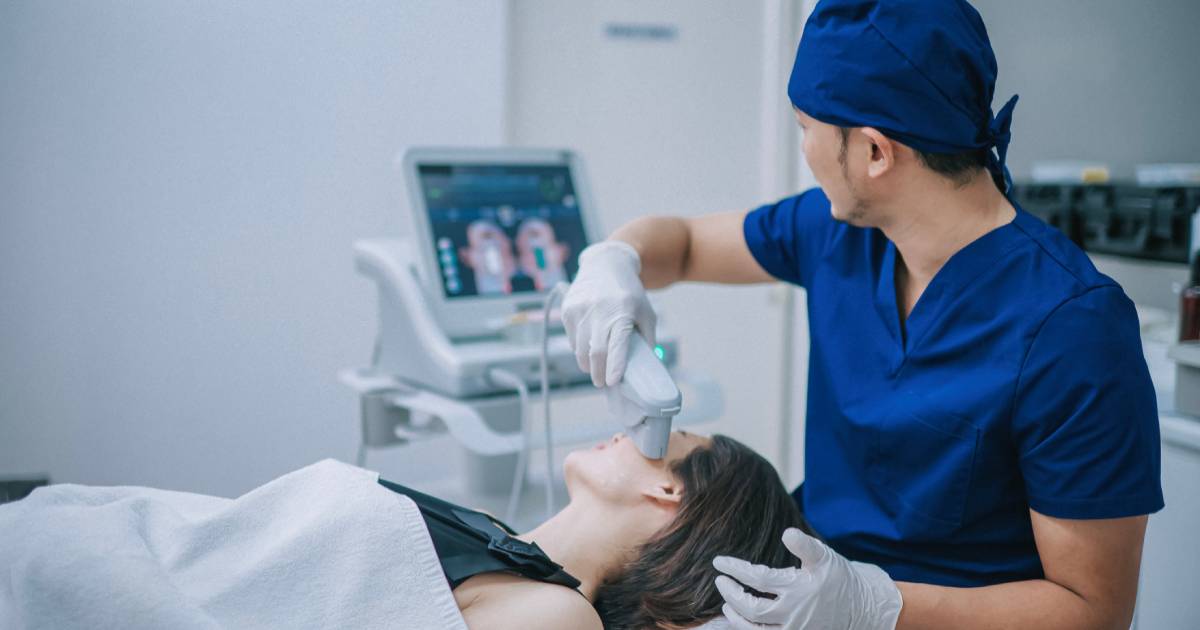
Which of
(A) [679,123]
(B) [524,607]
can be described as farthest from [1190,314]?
(A) [679,123]

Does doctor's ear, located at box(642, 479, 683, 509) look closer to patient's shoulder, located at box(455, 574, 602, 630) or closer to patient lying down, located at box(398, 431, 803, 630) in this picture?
patient lying down, located at box(398, 431, 803, 630)

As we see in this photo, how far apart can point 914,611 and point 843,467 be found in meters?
0.27

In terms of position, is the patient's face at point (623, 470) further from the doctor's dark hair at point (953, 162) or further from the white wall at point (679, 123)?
the white wall at point (679, 123)

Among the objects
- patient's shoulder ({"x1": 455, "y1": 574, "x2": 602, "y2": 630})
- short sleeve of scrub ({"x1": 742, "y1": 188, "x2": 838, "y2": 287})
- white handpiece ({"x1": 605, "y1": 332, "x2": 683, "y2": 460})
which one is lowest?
patient's shoulder ({"x1": 455, "y1": 574, "x2": 602, "y2": 630})

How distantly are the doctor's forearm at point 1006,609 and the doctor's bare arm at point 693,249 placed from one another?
0.63 meters

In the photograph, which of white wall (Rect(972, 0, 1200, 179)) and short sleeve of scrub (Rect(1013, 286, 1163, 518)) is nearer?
short sleeve of scrub (Rect(1013, 286, 1163, 518))

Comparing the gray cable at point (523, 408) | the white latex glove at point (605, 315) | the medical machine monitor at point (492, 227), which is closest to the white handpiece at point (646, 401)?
the white latex glove at point (605, 315)

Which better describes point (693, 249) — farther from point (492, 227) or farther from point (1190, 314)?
point (1190, 314)

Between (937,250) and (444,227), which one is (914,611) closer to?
(937,250)

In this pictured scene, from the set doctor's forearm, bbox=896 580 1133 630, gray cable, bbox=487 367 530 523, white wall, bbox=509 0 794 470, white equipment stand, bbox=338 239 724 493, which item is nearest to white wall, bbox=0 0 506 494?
white wall, bbox=509 0 794 470

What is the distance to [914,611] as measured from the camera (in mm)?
1053

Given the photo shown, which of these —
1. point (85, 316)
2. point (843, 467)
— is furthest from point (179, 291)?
point (843, 467)

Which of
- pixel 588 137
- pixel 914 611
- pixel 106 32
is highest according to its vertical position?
pixel 106 32

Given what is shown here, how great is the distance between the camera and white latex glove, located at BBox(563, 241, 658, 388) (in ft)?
4.02
